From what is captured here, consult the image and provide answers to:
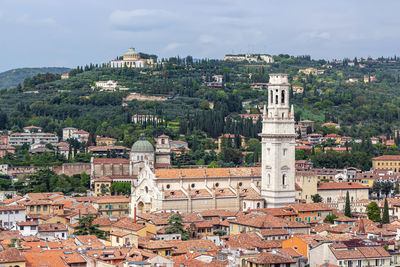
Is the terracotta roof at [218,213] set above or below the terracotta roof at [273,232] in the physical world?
below

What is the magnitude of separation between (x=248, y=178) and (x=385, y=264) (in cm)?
2481

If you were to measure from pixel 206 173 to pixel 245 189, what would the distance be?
305cm

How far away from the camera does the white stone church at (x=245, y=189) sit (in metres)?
60.4

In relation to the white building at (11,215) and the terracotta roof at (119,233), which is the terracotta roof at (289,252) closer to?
the terracotta roof at (119,233)

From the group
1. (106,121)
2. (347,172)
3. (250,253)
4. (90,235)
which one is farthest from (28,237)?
(106,121)

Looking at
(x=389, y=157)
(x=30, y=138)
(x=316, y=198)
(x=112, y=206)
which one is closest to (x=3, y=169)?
(x=30, y=138)

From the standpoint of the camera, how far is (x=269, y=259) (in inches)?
1439

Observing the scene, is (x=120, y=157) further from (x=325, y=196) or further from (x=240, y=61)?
(x=240, y=61)

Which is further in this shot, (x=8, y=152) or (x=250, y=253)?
(x=8, y=152)

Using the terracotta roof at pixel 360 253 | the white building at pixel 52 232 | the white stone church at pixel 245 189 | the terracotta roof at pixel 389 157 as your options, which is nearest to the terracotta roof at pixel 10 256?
the white building at pixel 52 232

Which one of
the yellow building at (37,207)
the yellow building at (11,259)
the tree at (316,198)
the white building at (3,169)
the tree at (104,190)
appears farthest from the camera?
the white building at (3,169)

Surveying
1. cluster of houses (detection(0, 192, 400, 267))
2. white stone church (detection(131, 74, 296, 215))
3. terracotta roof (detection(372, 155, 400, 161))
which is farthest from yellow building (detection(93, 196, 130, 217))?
terracotta roof (detection(372, 155, 400, 161))

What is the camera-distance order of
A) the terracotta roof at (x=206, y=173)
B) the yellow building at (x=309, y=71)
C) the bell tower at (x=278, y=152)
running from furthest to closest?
the yellow building at (x=309, y=71) < the terracotta roof at (x=206, y=173) < the bell tower at (x=278, y=152)

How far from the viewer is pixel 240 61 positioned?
622 ft
